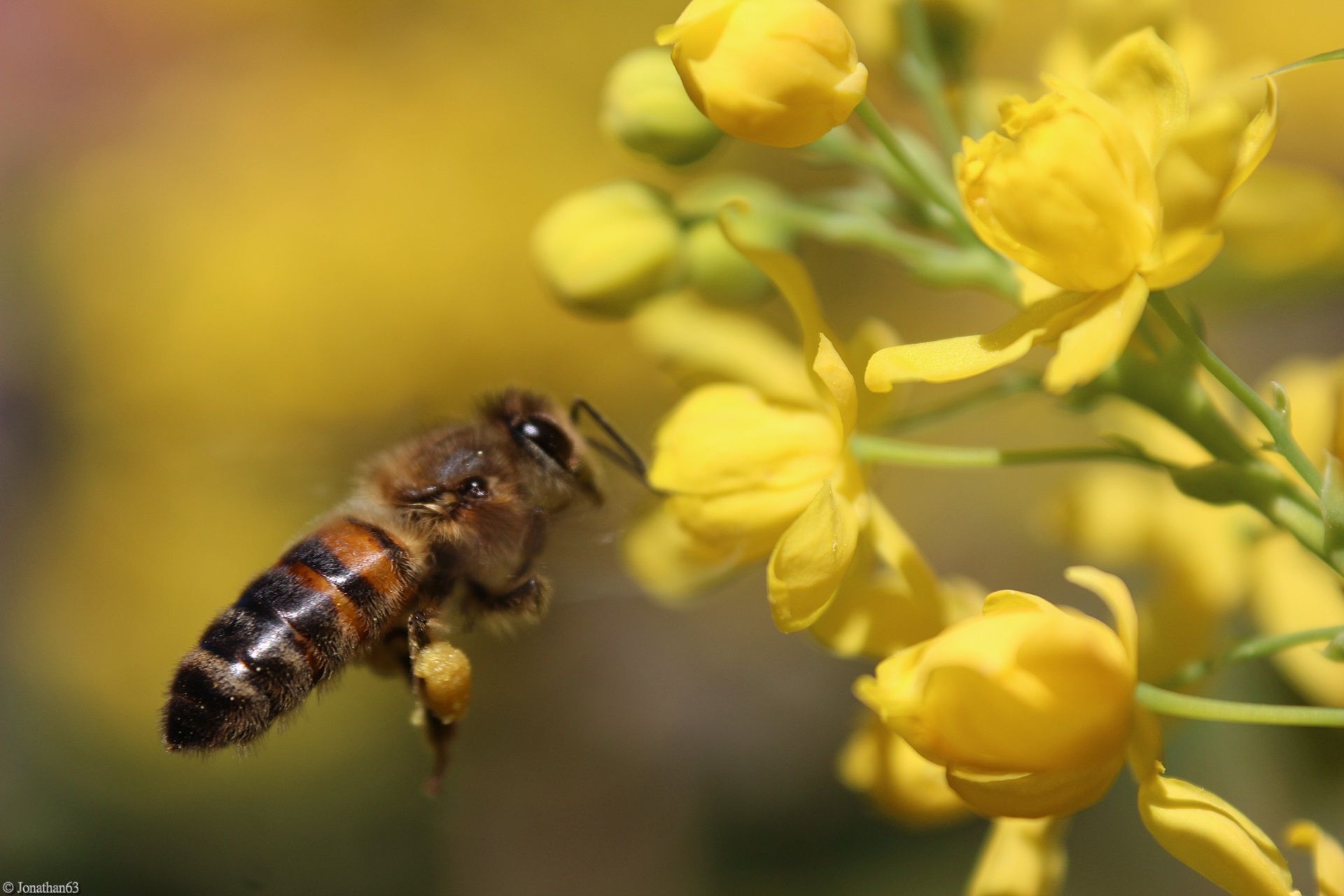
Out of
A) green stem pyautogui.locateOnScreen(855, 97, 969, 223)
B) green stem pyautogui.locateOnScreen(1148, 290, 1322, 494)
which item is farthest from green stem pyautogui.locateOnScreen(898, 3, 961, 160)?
green stem pyautogui.locateOnScreen(1148, 290, 1322, 494)

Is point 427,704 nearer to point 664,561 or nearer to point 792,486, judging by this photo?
point 664,561

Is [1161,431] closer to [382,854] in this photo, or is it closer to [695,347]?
[695,347]

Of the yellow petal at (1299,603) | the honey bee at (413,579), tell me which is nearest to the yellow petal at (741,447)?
the honey bee at (413,579)

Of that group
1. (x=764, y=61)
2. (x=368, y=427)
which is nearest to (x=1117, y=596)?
(x=764, y=61)

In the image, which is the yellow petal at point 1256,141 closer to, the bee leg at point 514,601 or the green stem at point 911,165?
the green stem at point 911,165

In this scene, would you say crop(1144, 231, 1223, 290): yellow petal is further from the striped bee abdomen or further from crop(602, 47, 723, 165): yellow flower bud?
the striped bee abdomen

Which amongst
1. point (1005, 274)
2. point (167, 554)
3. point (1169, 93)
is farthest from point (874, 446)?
point (167, 554)
